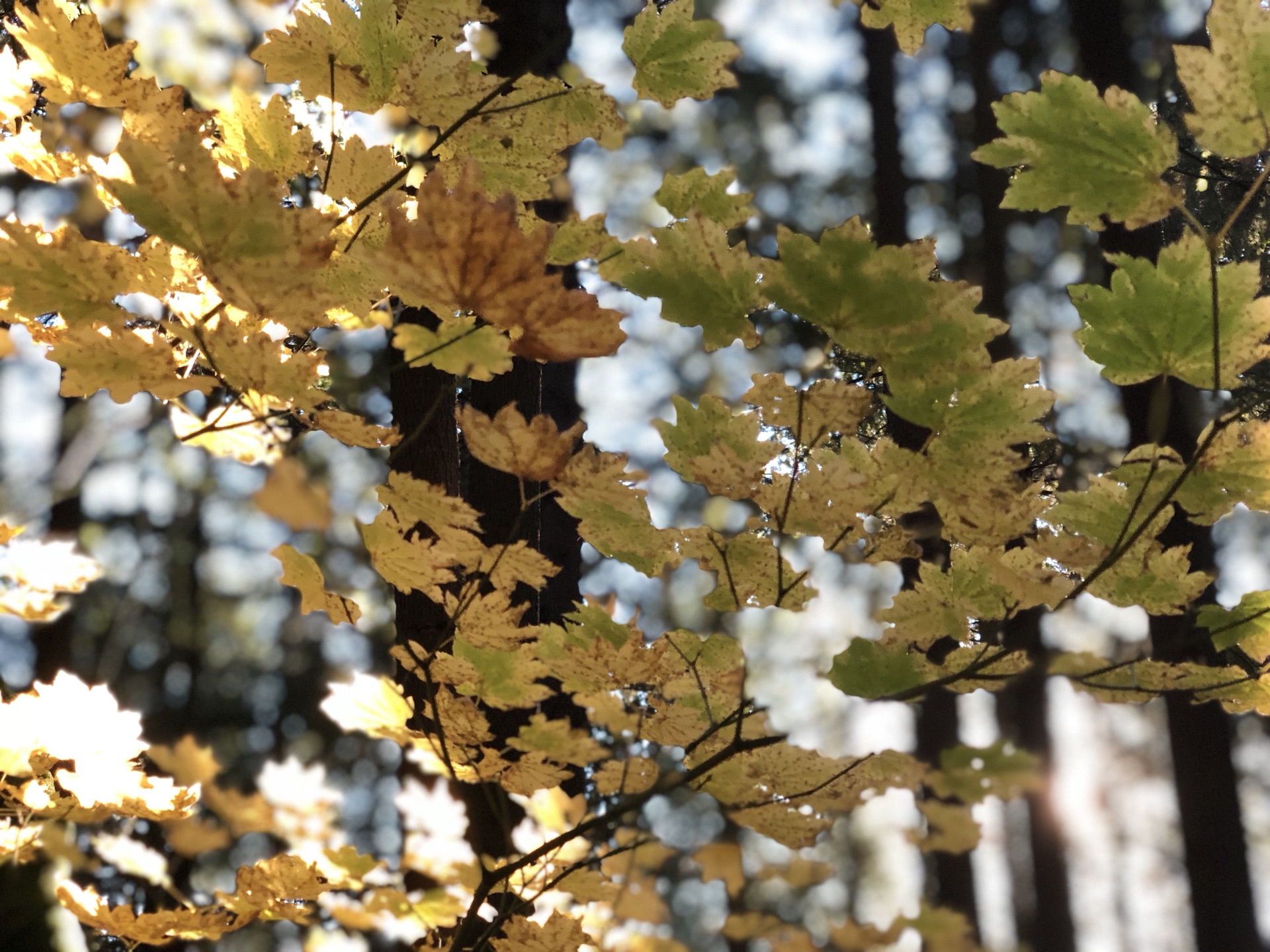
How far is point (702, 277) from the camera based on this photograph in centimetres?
82

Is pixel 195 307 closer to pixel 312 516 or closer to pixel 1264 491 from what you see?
pixel 312 516

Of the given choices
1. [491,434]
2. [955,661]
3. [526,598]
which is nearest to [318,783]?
[526,598]

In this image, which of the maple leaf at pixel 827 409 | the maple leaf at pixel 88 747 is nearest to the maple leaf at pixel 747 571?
the maple leaf at pixel 827 409

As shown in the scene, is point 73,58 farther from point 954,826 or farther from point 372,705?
point 954,826

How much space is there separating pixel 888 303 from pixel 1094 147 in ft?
0.88

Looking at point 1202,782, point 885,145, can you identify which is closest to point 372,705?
point 1202,782

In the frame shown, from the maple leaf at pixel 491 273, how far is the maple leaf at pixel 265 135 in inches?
15.4

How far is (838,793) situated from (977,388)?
1.51 feet

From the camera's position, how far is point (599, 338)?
73cm

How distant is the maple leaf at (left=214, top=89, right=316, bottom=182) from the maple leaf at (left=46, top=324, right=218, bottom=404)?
9.8 inches

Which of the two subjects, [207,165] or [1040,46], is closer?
[207,165]

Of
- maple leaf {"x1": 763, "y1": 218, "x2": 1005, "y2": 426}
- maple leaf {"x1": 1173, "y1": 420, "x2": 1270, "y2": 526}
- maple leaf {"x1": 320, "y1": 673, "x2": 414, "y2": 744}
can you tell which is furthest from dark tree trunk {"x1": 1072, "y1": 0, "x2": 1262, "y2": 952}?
maple leaf {"x1": 320, "y1": 673, "x2": 414, "y2": 744}

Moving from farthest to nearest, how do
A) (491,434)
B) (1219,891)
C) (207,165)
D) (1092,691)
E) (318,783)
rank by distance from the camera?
(1219,891) → (318,783) → (1092,691) → (491,434) → (207,165)

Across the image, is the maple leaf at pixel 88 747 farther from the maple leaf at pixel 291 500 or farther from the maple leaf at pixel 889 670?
the maple leaf at pixel 889 670
